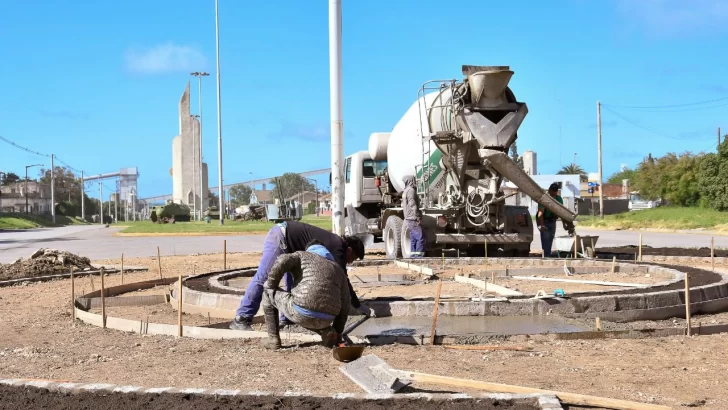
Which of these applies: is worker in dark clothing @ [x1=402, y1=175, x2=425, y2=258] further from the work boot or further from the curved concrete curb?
the curved concrete curb

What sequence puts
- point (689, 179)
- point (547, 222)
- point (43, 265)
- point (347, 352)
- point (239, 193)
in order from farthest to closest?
point (239, 193), point (689, 179), point (43, 265), point (547, 222), point (347, 352)

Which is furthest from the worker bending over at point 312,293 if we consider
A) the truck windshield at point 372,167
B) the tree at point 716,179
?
the tree at point 716,179

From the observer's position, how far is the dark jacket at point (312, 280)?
249 inches

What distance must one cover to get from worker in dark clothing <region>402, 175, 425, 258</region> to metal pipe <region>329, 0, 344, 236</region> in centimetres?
157

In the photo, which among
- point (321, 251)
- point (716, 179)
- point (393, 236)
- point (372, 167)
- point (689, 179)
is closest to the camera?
point (321, 251)

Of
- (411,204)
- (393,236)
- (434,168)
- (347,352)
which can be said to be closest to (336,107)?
(434,168)

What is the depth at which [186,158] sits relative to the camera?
3184 inches

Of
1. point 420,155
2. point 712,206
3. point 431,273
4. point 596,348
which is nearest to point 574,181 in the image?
point 712,206

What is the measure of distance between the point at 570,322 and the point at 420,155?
874 cm

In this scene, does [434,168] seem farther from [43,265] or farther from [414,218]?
[43,265]

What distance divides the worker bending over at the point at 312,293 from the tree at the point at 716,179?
38.5 meters

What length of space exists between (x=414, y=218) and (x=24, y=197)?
322 ft

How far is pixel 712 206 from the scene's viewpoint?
138ft

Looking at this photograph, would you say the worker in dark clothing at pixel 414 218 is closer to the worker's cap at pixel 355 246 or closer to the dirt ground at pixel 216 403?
the worker's cap at pixel 355 246
